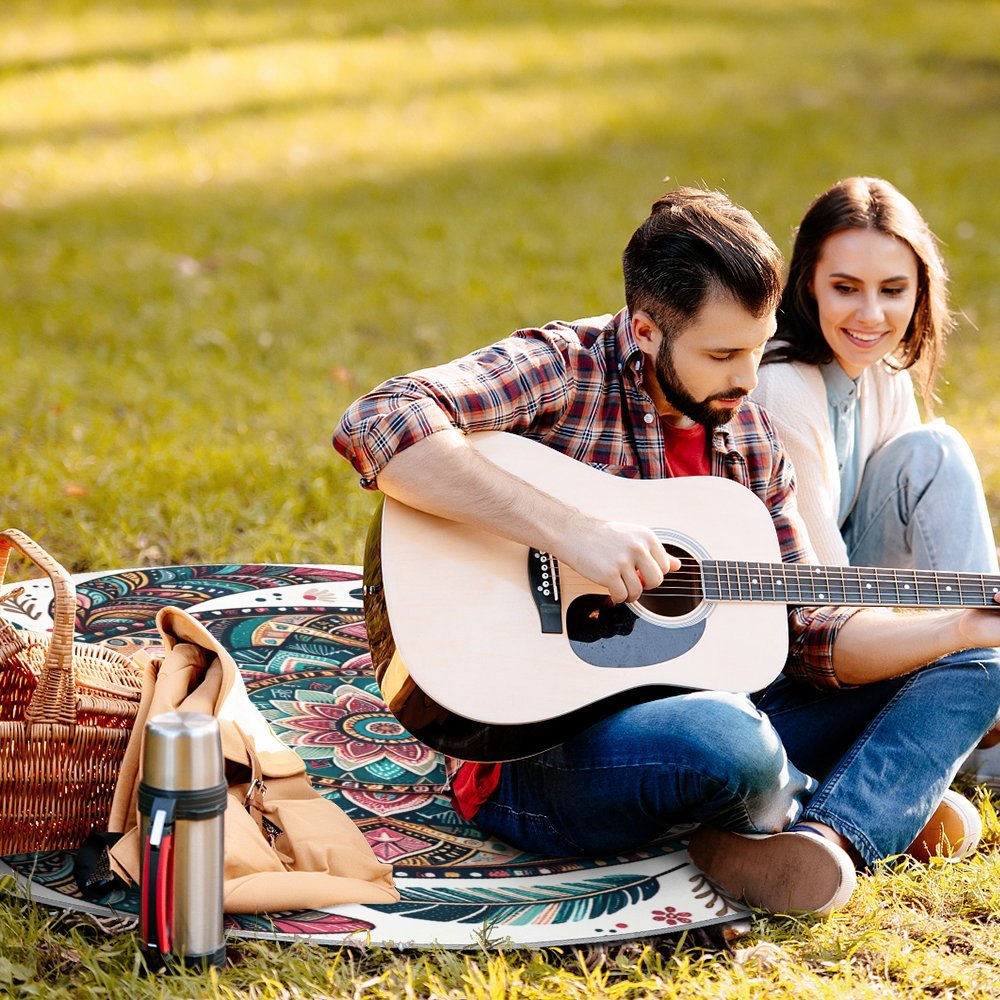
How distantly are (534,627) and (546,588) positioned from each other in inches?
3.5

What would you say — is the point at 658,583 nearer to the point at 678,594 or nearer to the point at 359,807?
the point at 678,594

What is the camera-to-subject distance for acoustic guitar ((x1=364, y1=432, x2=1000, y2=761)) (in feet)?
8.57

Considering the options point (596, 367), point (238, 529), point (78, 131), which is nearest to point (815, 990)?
point (596, 367)

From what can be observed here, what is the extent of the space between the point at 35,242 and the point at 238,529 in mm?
3612

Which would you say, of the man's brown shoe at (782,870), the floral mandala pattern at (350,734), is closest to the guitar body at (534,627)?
the man's brown shoe at (782,870)

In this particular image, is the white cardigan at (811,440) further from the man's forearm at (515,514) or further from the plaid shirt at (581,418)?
the man's forearm at (515,514)

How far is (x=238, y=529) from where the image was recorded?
4.69 m

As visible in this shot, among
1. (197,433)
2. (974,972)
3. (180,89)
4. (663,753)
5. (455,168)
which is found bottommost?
(974,972)

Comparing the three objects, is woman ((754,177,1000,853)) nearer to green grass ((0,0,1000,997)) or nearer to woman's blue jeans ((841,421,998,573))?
woman's blue jeans ((841,421,998,573))

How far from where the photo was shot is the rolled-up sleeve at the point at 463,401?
106 inches

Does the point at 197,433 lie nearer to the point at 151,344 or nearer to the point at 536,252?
the point at 151,344

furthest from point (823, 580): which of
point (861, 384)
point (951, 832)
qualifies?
point (861, 384)

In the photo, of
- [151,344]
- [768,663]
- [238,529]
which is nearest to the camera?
[768,663]

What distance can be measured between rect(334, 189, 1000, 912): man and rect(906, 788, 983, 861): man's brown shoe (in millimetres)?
101
